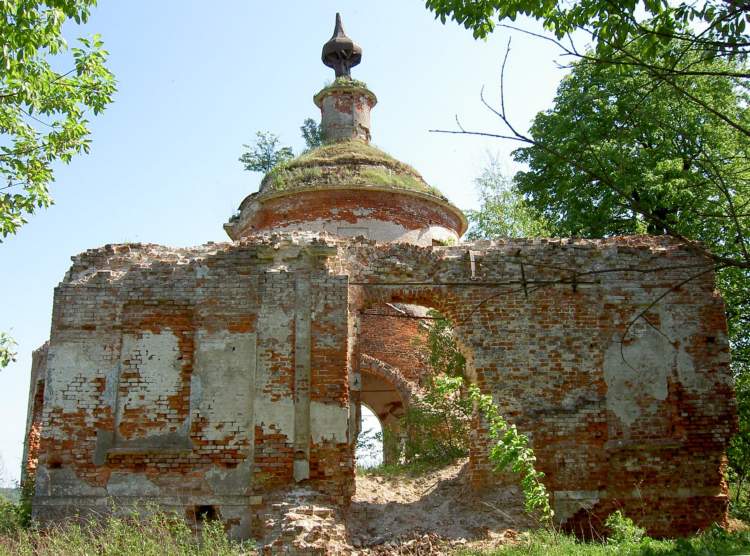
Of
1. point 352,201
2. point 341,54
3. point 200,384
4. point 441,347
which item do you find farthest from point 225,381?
point 341,54

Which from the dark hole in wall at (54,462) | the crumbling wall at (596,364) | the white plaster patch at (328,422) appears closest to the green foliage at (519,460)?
the crumbling wall at (596,364)

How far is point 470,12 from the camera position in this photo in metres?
7.05

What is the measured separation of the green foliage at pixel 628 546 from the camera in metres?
7.23

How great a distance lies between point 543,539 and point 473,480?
1394 mm

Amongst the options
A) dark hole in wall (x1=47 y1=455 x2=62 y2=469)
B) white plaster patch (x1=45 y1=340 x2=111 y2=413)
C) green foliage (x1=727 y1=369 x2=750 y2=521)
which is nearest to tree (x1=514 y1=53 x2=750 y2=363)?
green foliage (x1=727 y1=369 x2=750 y2=521)

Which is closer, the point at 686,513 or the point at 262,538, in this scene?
the point at 262,538

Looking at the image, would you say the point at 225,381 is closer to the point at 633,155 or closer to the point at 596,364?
the point at 596,364

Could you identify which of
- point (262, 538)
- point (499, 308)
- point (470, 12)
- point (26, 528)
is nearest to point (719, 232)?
point (499, 308)

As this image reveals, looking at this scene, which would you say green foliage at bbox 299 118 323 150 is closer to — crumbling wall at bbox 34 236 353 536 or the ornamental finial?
the ornamental finial

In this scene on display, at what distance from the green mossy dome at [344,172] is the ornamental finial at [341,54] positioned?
3830 mm

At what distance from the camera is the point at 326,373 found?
912 centimetres

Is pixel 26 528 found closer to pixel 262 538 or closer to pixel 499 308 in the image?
pixel 262 538

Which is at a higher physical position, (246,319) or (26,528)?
(246,319)

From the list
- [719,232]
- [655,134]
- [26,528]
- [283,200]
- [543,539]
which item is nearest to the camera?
[543,539]
